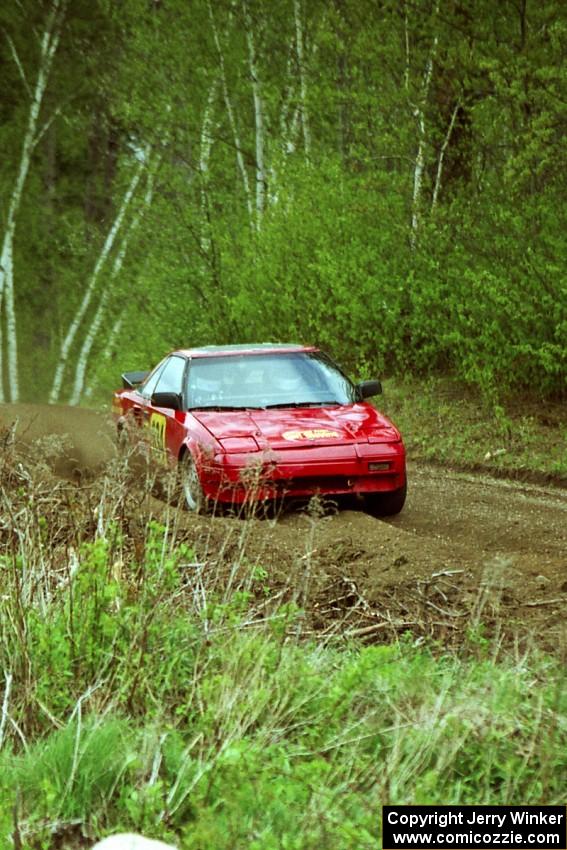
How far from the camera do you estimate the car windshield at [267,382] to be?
1284 centimetres

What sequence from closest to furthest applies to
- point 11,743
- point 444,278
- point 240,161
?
1. point 11,743
2. point 444,278
3. point 240,161

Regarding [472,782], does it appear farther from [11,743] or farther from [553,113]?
[553,113]

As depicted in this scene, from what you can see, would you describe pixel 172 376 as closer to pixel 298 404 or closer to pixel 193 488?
pixel 298 404

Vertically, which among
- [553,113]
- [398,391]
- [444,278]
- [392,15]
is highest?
[392,15]

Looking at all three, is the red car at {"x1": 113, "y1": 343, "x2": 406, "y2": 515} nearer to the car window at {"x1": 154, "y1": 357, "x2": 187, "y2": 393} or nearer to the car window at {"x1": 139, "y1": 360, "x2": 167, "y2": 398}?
the car window at {"x1": 154, "y1": 357, "x2": 187, "y2": 393}

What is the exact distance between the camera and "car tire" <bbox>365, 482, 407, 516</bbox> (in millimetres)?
12477

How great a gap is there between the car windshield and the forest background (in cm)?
459

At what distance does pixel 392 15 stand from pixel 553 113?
5326mm

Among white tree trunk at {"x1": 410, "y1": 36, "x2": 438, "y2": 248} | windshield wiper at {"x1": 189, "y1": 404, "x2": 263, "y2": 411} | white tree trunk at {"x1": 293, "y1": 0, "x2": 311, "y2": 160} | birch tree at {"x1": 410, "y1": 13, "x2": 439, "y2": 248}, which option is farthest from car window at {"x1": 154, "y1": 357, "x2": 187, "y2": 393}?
white tree trunk at {"x1": 293, "y1": 0, "x2": 311, "y2": 160}

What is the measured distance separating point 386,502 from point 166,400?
84.8 inches

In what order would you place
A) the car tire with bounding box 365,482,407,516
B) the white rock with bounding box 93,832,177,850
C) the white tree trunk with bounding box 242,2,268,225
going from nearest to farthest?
the white rock with bounding box 93,832,177,850
the car tire with bounding box 365,482,407,516
the white tree trunk with bounding box 242,2,268,225

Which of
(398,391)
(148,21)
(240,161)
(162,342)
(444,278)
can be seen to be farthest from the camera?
(148,21)

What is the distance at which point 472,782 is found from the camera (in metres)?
4.99

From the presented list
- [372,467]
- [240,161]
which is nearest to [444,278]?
[372,467]
